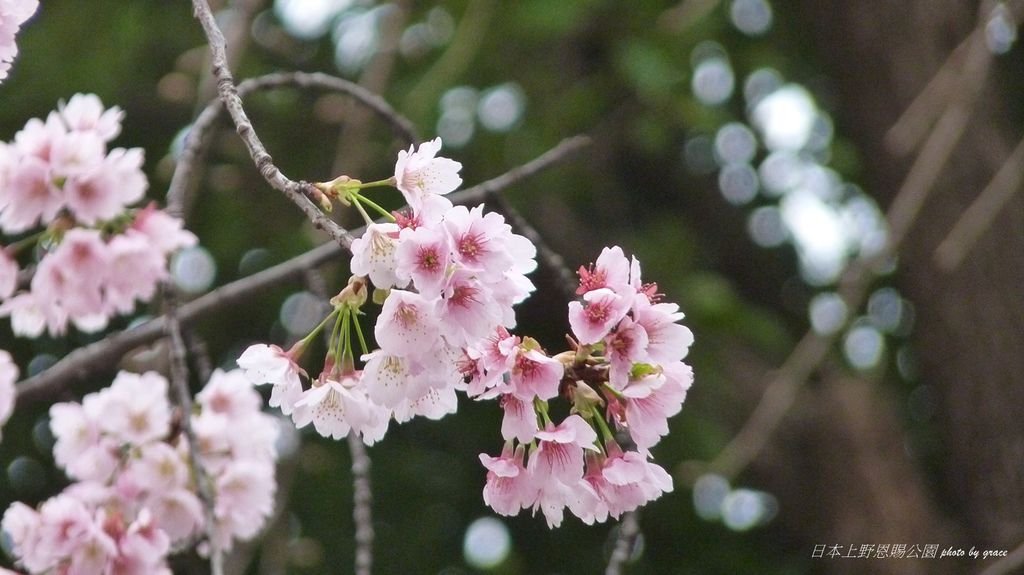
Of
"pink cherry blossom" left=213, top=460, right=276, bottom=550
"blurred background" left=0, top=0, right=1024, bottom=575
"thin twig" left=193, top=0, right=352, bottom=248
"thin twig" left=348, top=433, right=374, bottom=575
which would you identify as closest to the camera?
"thin twig" left=193, top=0, right=352, bottom=248

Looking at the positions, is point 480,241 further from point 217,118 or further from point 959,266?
point 959,266

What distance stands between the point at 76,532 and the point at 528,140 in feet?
5.18

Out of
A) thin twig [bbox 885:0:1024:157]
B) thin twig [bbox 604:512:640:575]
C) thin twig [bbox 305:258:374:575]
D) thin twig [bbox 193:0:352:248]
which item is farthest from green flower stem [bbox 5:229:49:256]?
thin twig [bbox 885:0:1024:157]

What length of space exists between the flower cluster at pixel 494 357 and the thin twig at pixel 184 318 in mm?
568

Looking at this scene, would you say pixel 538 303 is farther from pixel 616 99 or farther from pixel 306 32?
pixel 306 32

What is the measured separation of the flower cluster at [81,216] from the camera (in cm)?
91

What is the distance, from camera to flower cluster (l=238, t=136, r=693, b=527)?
0.69 m

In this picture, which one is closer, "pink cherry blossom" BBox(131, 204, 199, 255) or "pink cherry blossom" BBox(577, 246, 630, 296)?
"pink cherry blossom" BBox(577, 246, 630, 296)

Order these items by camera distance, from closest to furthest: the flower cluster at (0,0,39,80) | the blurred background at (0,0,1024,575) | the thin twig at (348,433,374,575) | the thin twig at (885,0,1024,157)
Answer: the flower cluster at (0,0,39,80) → the thin twig at (348,433,374,575) → the thin twig at (885,0,1024,157) → the blurred background at (0,0,1024,575)

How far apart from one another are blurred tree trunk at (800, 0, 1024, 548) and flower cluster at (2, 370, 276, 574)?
1872mm

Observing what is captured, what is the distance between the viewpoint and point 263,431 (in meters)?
1.33

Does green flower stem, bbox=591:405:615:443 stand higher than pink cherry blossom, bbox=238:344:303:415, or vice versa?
pink cherry blossom, bbox=238:344:303:415

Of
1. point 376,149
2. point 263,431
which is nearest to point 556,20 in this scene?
point 376,149

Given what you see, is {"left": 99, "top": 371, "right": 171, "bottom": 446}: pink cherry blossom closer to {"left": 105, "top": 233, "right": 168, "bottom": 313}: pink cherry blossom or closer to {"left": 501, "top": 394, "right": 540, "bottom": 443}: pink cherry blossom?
{"left": 105, "top": 233, "right": 168, "bottom": 313}: pink cherry blossom
